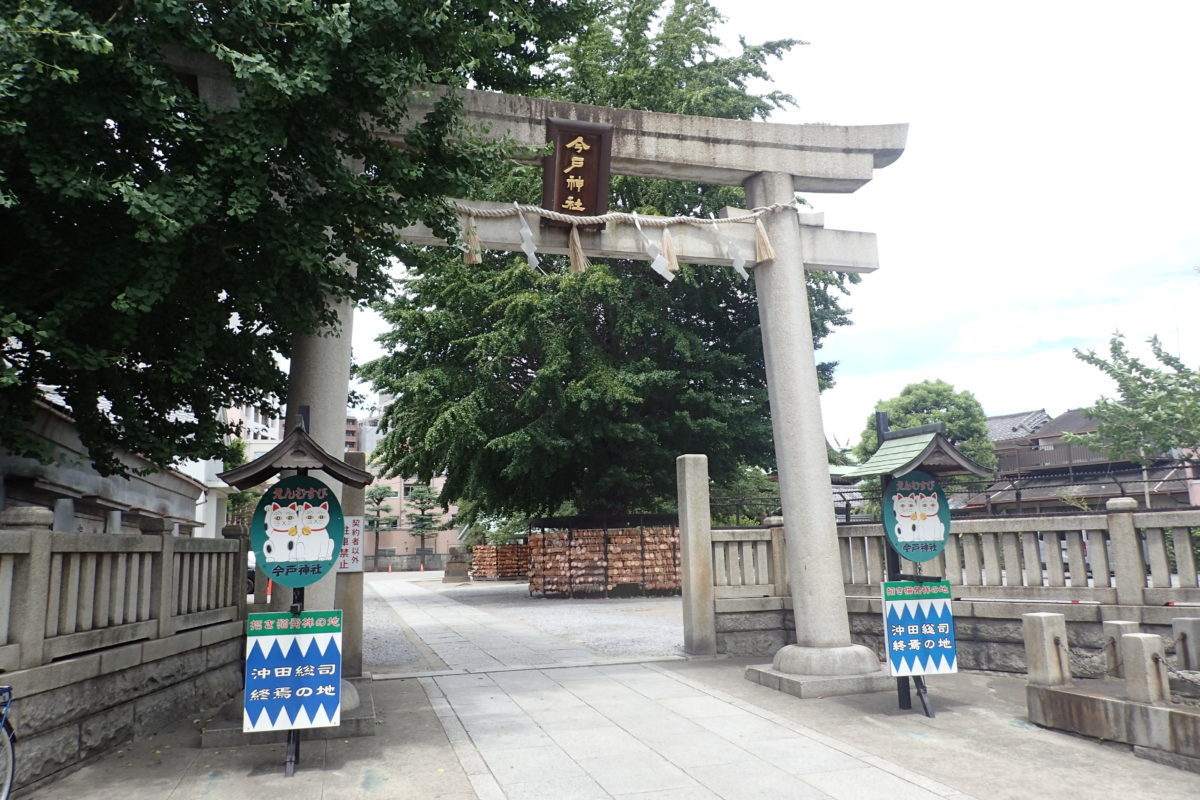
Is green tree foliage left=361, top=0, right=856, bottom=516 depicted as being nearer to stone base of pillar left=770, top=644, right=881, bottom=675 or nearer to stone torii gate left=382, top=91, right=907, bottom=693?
stone torii gate left=382, top=91, right=907, bottom=693

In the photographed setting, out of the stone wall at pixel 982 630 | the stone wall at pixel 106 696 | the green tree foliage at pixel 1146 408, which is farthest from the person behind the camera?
the green tree foliage at pixel 1146 408

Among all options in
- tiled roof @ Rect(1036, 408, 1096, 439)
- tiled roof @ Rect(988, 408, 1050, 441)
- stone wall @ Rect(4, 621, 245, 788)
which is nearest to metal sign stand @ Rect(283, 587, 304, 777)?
stone wall @ Rect(4, 621, 245, 788)

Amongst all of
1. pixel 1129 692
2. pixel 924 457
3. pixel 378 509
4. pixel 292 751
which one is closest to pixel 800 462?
pixel 924 457

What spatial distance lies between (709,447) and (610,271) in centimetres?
555

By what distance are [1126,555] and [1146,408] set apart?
1160 centimetres

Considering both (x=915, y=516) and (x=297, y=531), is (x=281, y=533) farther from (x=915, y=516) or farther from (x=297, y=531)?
(x=915, y=516)

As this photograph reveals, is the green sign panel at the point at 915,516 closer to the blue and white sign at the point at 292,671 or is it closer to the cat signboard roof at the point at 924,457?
the cat signboard roof at the point at 924,457

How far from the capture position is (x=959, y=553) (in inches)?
360

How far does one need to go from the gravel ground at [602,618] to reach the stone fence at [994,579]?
47.1 inches

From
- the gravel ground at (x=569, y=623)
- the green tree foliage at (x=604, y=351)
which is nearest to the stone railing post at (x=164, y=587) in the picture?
the gravel ground at (x=569, y=623)

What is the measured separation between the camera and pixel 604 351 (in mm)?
20734

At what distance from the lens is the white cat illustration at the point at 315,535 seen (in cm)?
604

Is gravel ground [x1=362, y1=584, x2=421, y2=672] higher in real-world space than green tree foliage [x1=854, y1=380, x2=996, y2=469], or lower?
lower

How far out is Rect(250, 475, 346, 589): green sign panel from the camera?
233 inches
